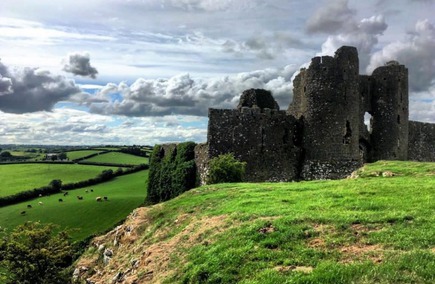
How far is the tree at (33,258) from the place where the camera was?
2038cm

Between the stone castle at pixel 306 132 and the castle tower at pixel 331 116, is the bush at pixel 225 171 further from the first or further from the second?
the castle tower at pixel 331 116

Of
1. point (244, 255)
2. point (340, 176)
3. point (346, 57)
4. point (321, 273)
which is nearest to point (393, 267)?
point (321, 273)

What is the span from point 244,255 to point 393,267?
12.3ft

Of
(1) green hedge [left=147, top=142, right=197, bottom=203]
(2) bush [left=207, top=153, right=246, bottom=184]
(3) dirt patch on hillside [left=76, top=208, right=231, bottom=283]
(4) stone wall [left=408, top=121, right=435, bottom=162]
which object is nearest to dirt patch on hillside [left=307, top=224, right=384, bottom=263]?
(3) dirt patch on hillside [left=76, top=208, right=231, bottom=283]

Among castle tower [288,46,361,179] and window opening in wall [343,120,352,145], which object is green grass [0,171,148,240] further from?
window opening in wall [343,120,352,145]

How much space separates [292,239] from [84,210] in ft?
210

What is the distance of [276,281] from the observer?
9820 mm

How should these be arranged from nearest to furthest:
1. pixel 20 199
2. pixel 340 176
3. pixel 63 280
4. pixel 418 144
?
pixel 63 280, pixel 340 176, pixel 418 144, pixel 20 199

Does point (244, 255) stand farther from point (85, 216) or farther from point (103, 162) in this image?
point (103, 162)

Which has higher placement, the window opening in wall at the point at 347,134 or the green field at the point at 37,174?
the window opening in wall at the point at 347,134

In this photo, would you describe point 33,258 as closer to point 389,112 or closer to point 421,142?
point 389,112

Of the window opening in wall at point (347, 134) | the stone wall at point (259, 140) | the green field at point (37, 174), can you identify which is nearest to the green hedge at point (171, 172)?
the stone wall at point (259, 140)

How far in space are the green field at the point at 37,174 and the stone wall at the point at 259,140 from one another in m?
69.1

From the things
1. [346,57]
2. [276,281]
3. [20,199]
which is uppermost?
[346,57]
